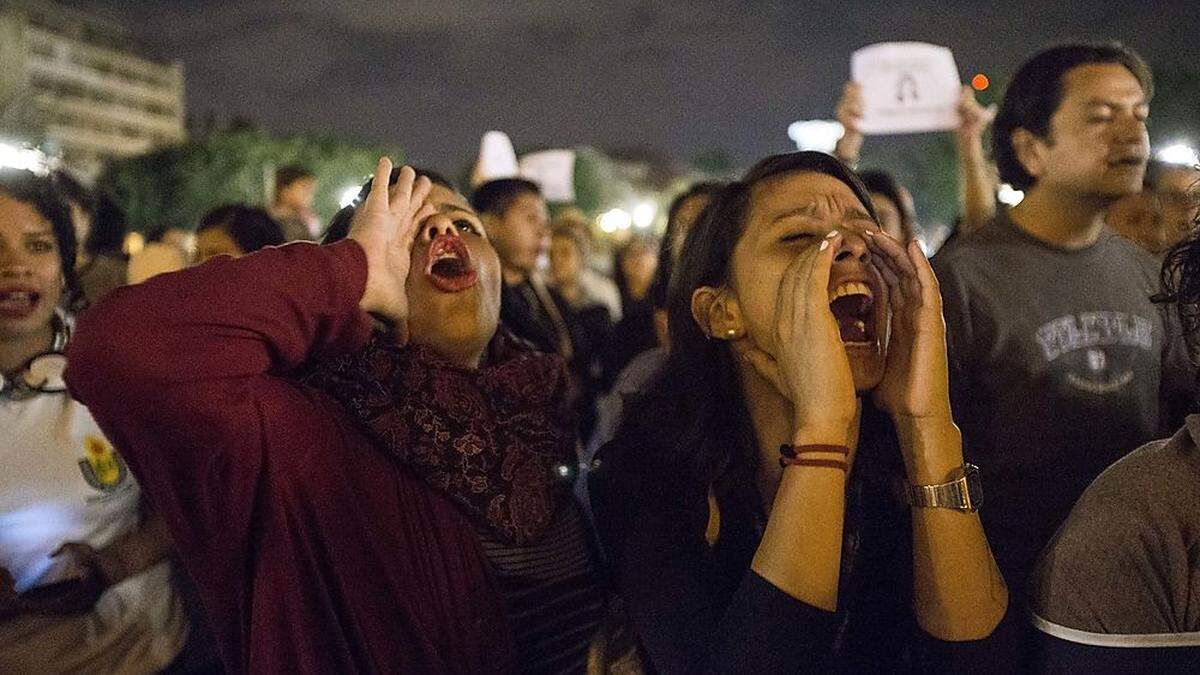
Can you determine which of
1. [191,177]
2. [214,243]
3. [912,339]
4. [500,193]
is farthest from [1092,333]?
[191,177]

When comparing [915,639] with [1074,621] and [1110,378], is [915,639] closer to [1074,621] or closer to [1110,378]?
[1074,621]

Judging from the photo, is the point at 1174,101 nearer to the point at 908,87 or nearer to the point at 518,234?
the point at 908,87

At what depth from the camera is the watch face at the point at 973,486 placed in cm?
176

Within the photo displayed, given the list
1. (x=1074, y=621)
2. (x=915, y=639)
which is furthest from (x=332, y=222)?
(x=1074, y=621)

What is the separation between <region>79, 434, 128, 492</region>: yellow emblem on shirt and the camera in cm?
244

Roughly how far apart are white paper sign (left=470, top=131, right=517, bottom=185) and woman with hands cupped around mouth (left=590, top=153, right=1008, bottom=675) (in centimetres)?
587

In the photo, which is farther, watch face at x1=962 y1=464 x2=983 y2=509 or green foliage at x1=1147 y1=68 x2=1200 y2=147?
green foliage at x1=1147 y1=68 x2=1200 y2=147

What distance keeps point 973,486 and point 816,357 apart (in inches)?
15.0

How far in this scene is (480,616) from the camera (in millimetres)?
1971

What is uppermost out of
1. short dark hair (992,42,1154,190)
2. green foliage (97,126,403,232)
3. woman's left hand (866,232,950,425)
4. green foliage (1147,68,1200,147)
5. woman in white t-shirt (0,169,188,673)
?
green foliage (1147,68,1200,147)

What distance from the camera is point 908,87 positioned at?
5.09 m

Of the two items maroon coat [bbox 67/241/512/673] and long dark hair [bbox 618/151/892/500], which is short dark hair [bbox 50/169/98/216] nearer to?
maroon coat [bbox 67/241/512/673]

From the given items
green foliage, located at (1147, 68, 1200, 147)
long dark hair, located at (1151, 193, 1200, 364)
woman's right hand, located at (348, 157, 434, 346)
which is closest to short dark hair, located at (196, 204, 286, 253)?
woman's right hand, located at (348, 157, 434, 346)

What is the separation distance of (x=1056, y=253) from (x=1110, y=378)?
448mm
